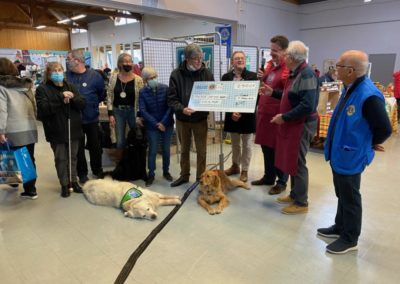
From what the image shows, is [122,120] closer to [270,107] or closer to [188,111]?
[188,111]

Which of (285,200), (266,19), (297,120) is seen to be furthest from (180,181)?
(266,19)

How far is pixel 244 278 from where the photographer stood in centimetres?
190

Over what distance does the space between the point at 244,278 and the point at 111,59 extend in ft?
45.7

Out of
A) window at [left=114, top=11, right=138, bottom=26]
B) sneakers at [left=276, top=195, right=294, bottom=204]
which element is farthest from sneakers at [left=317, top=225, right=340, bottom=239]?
window at [left=114, top=11, right=138, bottom=26]

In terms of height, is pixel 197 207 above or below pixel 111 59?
below

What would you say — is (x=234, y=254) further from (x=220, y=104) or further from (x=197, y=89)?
(x=197, y=89)

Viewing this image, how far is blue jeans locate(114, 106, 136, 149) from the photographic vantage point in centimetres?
352

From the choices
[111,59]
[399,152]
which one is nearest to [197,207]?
[399,152]

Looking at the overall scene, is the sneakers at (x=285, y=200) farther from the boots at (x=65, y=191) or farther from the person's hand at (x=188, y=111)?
the boots at (x=65, y=191)

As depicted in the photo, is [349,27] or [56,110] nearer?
[56,110]

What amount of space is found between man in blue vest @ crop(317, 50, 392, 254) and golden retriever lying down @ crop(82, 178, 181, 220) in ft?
5.04

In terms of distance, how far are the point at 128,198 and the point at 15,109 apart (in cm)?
138

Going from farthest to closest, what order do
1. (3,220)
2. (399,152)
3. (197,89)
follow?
(399,152) < (197,89) < (3,220)

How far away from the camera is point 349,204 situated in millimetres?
2045
